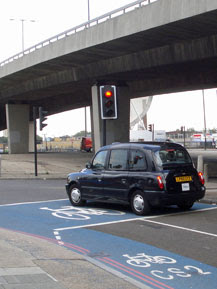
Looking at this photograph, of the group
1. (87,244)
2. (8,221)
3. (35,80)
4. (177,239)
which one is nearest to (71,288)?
(87,244)

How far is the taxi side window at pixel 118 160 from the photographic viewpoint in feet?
39.7

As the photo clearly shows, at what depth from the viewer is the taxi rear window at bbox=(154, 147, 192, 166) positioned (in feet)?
37.5

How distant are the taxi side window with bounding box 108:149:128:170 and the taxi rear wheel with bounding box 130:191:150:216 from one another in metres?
0.82

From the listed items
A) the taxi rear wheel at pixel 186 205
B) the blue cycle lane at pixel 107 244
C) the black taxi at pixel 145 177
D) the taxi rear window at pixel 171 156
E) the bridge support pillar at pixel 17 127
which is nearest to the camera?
the blue cycle lane at pixel 107 244

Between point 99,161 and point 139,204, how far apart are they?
1.93m

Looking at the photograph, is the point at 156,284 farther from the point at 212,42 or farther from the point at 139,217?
the point at 212,42

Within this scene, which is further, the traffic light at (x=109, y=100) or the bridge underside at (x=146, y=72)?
the bridge underside at (x=146, y=72)

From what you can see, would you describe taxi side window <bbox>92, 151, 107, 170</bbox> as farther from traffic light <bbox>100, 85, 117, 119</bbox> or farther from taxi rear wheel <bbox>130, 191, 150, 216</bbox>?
traffic light <bbox>100, 85, 117, 119</bbox>

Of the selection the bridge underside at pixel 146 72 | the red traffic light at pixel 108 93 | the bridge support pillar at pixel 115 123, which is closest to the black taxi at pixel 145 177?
the red traffic light at pixel 108 93

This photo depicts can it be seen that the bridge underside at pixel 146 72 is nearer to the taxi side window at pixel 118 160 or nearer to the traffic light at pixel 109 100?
the traffic light at pixel 109 100

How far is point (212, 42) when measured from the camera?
24219 mm

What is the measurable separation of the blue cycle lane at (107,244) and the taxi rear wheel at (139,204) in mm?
173

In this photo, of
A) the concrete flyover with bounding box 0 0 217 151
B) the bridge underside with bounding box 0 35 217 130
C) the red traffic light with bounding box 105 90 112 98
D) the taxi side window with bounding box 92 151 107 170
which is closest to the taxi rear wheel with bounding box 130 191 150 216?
the taxi side window with bounding box 92 151 107 170

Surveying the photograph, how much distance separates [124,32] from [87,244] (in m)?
16.8
